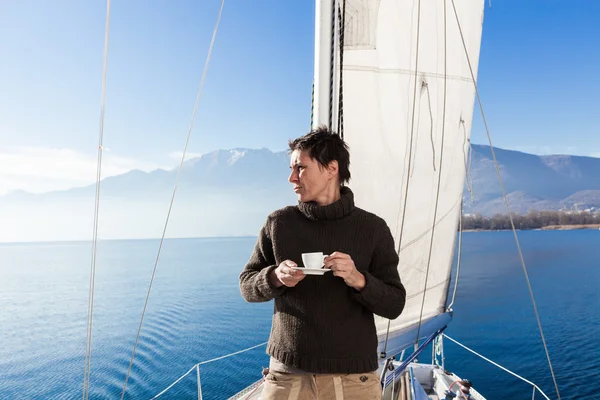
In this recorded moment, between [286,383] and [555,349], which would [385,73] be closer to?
[286,383]

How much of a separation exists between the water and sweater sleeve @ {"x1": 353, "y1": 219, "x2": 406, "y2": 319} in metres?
10.2

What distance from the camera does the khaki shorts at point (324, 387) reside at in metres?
1.02

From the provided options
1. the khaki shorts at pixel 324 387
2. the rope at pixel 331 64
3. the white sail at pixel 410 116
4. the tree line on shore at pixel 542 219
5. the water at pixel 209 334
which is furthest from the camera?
the tree line on shore at pixel 542 219

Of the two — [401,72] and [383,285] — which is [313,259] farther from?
[401,72]

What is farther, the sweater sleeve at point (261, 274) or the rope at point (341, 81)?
the rope at point (341, 81)

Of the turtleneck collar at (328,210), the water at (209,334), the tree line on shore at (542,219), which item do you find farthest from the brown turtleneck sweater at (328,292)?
the tree line on shore at (542,219)

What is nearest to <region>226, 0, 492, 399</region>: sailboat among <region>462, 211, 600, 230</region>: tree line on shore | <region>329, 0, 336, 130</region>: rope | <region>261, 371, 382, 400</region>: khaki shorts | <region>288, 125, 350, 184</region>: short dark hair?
<region>329, 0, 336, 130</region>: rope

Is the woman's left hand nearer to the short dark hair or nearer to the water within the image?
the short dark hair

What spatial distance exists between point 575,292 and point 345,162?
2483cm

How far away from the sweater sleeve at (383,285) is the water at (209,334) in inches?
403

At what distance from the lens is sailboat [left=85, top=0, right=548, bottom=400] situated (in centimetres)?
178

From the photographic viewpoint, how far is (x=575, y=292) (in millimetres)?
21406

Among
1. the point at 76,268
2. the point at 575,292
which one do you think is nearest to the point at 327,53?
the point at 575,292

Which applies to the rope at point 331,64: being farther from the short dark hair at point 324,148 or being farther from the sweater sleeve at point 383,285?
the sweater sleeve at point 383,285
